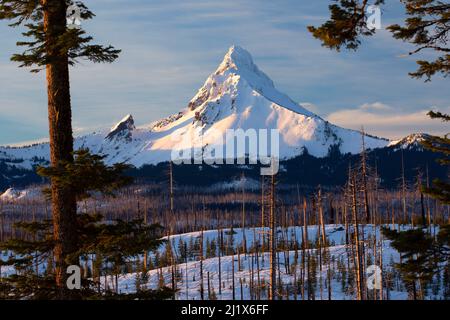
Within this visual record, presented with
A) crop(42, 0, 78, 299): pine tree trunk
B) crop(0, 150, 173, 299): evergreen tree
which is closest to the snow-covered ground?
crop(0, 150, 173, 299): evergreen tree

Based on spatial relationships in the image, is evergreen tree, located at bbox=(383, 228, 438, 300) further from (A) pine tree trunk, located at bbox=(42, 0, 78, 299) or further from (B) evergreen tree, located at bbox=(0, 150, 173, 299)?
(A) pine tree trunk, located at bbox=(42, 0, 78, 299)

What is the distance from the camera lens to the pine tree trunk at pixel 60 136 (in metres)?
11.4

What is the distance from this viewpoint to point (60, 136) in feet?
37.7

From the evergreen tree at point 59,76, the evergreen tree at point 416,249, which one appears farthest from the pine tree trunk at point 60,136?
the evergreen tree at point 416,249

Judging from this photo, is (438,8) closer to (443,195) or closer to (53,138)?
(443,195)

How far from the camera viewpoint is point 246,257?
90812 mm

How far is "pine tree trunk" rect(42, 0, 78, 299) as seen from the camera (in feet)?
37.3

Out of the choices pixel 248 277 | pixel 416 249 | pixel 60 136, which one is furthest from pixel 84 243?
pixel 248 277

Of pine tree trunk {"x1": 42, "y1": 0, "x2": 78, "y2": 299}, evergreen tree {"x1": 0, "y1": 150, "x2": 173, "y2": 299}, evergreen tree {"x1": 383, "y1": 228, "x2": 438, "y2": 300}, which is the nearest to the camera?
evergreen tree {"x1": 0, "y1": 150, "x2": 173, "y2": 299}

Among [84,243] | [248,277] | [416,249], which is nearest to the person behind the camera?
[416,249]

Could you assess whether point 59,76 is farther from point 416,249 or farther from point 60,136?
point 416,249
